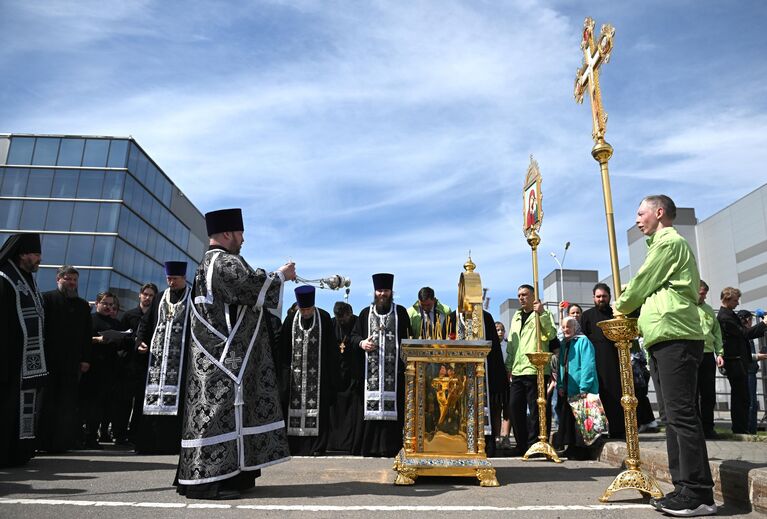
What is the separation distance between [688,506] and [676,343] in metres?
0.99

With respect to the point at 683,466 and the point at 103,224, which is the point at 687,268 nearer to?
the point at 683,466

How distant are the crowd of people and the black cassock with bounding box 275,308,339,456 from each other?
0.02 metres

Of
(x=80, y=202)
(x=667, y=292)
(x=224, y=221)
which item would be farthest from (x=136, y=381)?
(x=80, y=202)

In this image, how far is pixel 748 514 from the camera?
11.8ft

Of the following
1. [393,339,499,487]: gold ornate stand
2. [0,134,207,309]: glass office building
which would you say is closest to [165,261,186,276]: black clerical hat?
[393,339,499,487]: gold ornate stand

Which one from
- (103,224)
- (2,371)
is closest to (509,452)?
(2,371)

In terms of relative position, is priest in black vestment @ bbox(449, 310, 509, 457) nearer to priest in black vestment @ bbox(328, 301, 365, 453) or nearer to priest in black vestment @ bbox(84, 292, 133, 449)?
priest in black vestment @ bbox(328, 301, 365, 453)

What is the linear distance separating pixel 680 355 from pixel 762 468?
871mm

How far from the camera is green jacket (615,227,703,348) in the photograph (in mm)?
3803

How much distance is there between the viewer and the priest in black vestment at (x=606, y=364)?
280 inches

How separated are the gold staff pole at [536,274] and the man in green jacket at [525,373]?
284 millimetres

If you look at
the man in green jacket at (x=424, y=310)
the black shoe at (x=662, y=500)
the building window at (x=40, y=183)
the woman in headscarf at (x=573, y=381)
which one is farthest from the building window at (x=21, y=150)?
the black shoe at (x=662, y=500)

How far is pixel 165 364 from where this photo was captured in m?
7.27

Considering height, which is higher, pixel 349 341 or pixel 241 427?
pixel 349 341
